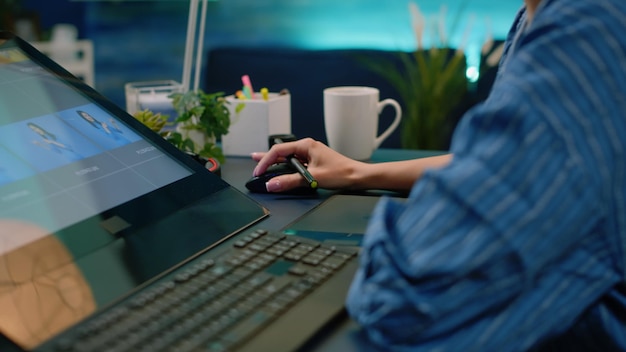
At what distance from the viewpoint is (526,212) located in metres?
0.53

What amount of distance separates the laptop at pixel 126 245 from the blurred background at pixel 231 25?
1.92m

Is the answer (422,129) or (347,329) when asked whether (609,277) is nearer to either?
(347,329)

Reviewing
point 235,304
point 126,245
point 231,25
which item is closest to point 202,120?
point 126,245

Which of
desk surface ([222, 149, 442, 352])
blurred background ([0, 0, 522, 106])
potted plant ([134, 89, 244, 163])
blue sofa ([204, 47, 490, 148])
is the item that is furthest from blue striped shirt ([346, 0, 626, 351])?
blurred background ([0, 0, 522, 106])

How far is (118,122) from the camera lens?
3.29 feet

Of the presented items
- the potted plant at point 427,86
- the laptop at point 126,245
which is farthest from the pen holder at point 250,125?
the potted plant at point 427,86

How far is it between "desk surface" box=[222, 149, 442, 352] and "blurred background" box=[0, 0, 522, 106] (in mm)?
1456

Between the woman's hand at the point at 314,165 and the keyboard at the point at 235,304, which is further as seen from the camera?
the woman's hand at the point at 314,165

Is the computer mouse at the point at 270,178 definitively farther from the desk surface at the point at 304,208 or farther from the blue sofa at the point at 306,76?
the blue sofa at the point at 306,76

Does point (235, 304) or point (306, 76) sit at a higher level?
point (235, 304)

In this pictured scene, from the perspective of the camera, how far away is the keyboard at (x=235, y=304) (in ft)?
1.93

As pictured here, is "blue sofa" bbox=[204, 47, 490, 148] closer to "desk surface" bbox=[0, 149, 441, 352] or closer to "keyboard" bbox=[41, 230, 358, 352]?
"desk surface" bbox=[0, 149, 441, 352]

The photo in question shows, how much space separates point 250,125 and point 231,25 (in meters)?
1.78

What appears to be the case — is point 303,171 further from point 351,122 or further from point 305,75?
point 305,75
